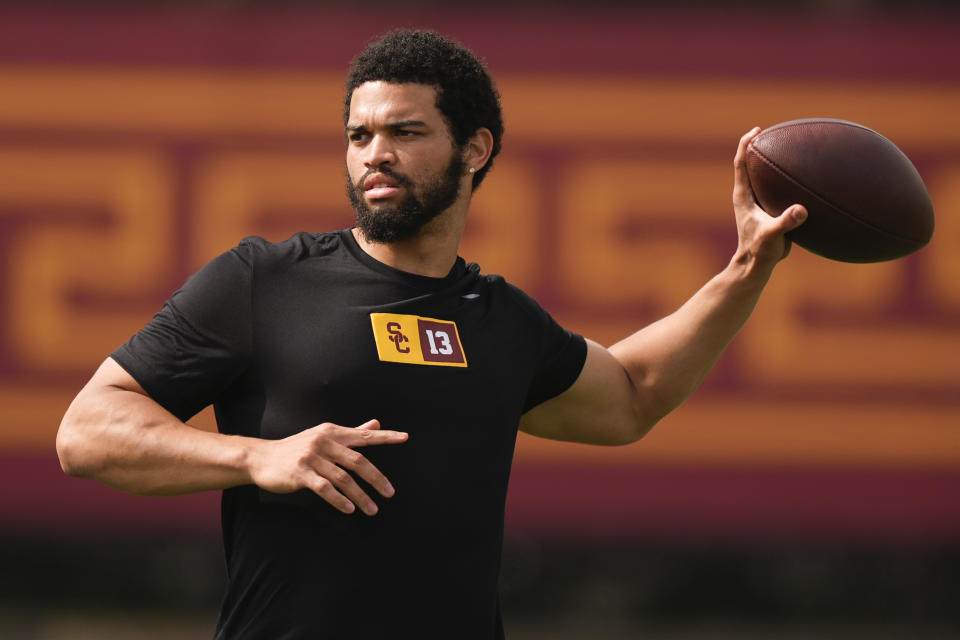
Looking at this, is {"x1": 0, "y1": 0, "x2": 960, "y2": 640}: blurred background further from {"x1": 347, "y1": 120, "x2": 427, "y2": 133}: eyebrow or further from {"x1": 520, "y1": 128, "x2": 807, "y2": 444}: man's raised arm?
{"x1": 347, "y1": 120, "x2": 427, "y2": 133}: eyebrow

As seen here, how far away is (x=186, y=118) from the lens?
22.4ft

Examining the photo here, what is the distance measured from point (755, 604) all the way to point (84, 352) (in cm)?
419

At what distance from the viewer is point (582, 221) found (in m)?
6.79

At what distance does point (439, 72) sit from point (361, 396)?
80 centimetres

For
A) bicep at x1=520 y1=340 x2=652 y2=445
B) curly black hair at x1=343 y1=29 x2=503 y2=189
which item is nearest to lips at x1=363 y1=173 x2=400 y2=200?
curly black hair at x1=343 y1=29 x2=503 y2=189

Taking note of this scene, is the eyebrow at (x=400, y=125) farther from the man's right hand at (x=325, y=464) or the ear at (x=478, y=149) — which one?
the man's right hand at (x=325, y=464)

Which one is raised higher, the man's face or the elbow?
the man's face

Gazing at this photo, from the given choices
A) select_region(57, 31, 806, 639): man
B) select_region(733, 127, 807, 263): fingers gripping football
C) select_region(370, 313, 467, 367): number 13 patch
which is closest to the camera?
select_region(57, 31, 806, 639): man

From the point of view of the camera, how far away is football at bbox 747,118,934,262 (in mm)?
2893

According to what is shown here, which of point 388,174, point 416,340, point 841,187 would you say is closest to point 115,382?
point 416,340

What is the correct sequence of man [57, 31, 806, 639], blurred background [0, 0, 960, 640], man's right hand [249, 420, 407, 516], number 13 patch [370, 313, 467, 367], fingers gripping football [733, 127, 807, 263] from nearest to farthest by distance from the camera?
1. man's right hand [249, 420, 407, 516]
2. man [57, 31, 806, 639]
3. number 13 patch [370, 313, 467, 367]
4. fingers gripping football [733, 127, 807, 263]
5. blurred background [0, 0, 960, 640]

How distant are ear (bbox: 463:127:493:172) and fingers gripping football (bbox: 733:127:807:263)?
0.60m

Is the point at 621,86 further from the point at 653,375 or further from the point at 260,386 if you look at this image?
the point at 260,386

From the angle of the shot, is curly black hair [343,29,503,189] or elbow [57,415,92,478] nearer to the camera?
elbow [57,415,92,478]
